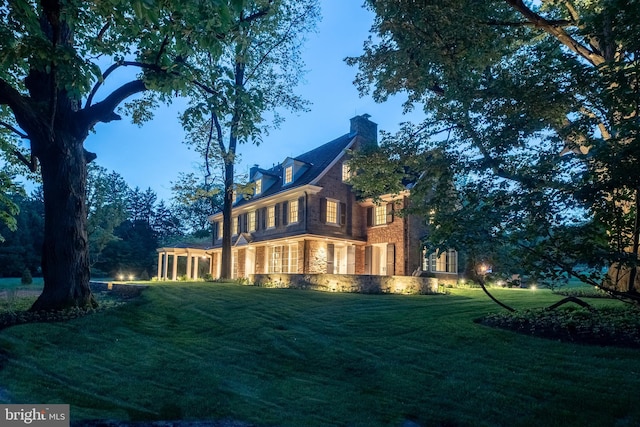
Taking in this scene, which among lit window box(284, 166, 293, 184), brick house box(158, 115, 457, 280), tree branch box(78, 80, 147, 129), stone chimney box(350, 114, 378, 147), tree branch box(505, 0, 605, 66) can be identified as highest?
stone chimney box(350, 114, 378, 147)

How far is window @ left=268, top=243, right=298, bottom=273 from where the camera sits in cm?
2394

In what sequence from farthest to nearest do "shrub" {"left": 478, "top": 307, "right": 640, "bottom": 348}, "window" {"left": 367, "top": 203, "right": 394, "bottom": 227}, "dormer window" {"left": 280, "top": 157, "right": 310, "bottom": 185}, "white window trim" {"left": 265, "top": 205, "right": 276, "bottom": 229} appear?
"white window trim" {"left": 265, "top": 205, "right": 276, "bottom": 229} → "dormer window" {"left": 280, "top": 157, "right": 310, "bottom": 185} → "window" {"left": 367, "top": 203, "right": 394, "bottom": 227} → "shrub" {"left": 478, "top": 307, "right": 640, "bottom": 348}

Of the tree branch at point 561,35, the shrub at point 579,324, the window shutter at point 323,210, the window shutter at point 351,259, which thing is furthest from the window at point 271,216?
the tree branch at point 561,35

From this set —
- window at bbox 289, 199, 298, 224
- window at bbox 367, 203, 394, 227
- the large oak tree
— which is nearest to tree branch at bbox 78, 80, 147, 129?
the large oak tree

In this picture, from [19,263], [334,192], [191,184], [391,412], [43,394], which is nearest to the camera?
[391,412]

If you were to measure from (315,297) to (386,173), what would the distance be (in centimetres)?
499

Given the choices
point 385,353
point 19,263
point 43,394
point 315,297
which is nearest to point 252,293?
point 315,297

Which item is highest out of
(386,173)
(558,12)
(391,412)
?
(558,12)

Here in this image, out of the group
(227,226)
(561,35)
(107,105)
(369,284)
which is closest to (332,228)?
(227,226)

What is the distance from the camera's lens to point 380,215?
928 inches

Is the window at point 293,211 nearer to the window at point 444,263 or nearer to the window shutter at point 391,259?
the window shutter at point 391,259

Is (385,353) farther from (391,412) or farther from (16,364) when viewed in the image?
(16,364)

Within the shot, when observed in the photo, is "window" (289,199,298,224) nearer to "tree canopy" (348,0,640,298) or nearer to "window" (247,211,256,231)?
"window" (247,211,256,231)

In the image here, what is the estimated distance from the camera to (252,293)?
14688mm
